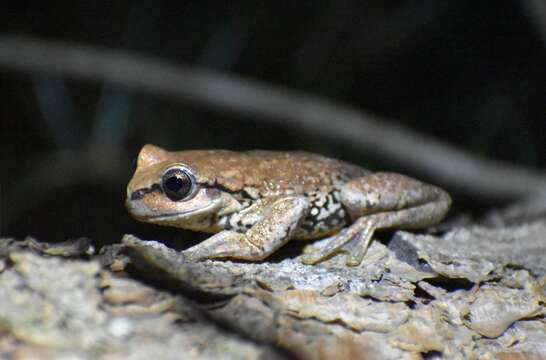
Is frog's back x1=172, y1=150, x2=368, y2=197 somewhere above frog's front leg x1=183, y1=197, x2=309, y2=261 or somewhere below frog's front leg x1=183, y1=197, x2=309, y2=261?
above

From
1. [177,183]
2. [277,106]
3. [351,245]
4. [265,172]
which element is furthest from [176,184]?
[277,106]

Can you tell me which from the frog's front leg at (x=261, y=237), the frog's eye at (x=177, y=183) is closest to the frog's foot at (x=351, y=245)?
the frog's front leg at (x=261, y=237)

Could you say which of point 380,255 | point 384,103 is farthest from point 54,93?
point 380,255

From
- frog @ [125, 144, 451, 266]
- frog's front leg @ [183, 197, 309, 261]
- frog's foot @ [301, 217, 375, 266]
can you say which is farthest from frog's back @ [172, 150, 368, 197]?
frog's foot @ [301, 217, 375, 266]

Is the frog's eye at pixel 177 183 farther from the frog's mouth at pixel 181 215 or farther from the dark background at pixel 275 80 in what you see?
the dark background at pixel 275 80

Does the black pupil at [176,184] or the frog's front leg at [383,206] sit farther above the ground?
the black pupil at [176,184]

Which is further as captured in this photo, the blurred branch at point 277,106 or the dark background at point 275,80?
the dark background at point 275,80

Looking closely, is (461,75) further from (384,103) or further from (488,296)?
(488,296)

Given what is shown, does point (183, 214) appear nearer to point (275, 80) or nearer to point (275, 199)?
point (275, 199)

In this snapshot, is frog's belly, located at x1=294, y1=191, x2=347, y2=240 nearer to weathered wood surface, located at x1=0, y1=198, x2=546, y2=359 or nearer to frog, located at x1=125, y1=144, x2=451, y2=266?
frog, located at x1=125, y1=144, x2=451, y2=266
